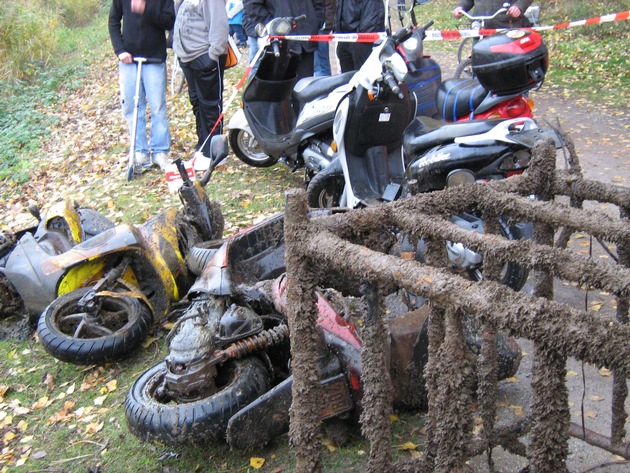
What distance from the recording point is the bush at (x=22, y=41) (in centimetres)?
1465

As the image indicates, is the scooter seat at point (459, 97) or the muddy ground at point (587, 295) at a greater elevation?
the scooter seat at point (459, 97)

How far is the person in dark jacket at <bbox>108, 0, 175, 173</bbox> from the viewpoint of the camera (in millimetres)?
7332

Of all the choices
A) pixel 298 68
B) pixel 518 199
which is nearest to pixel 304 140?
pixel 298 68

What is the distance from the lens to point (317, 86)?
20.7ft

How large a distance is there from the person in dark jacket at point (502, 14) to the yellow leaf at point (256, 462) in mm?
6725

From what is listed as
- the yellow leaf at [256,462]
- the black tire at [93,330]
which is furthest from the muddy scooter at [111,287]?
the yellow leaf at [256,462]

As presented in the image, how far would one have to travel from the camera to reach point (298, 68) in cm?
728

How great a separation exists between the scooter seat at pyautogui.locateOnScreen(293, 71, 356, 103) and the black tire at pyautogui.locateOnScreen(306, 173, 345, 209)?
3.57 feet

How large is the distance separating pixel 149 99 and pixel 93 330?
14.6 ft

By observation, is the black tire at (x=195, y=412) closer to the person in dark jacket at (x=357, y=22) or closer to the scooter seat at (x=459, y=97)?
the scooter seat at (x=459, y=97)

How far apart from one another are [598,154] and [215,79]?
4.45 metres

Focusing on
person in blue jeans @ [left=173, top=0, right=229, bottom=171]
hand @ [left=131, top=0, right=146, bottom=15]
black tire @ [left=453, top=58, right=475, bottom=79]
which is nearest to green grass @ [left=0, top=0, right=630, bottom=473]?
person in blue jeans @ [left=173, top=0, right=229, bottom=171]

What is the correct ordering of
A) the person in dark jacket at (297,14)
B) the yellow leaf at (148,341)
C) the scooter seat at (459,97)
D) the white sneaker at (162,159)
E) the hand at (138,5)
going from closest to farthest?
the yellow leaf at (148,341) < the scooter seat at (459,97) < the person in dark jacket at (297,14) < the hand at (138,5) < the white sneaker at (162,159)

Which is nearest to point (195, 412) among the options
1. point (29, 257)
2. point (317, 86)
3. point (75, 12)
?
point (29, 257)
